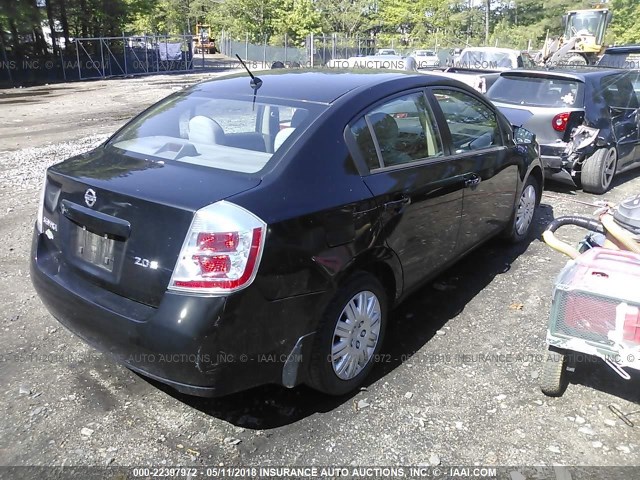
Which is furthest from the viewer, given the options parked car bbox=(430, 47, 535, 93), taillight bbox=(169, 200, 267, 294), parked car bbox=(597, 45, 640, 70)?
parked car bbox=(597, 45, 640, 70)

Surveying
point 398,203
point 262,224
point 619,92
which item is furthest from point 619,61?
point 262,224

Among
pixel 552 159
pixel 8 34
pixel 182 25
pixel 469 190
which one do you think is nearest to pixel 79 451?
pixel 469 190

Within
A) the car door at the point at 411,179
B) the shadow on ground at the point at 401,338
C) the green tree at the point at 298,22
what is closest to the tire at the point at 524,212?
the shadow on ground at the point at 401,338

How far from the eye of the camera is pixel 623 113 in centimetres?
782

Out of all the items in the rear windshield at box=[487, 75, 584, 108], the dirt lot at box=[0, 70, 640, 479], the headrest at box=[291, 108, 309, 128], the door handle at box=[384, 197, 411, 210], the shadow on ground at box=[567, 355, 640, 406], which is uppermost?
the headrest at box=[291, 108, 309, 128]

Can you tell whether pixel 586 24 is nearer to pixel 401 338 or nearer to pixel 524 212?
pixel 524 212

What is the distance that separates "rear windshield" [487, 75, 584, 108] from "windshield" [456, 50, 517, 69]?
9.72m

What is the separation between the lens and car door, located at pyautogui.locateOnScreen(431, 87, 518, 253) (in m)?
3.96

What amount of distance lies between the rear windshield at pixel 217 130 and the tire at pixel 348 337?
824mm

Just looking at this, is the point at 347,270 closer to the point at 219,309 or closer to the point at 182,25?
the point at 219,309

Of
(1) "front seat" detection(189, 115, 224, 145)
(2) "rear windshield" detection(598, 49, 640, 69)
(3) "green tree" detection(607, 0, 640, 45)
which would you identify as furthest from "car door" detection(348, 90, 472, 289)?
(3) "green tree" detection(607, 0, 640, 45)

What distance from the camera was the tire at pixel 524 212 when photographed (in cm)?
518

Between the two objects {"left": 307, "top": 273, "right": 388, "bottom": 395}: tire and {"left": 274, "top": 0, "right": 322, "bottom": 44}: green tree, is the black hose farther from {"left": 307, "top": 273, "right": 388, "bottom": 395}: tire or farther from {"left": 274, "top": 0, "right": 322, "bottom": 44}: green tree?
{"left": 274, "top": 0, "right": 322, "bottom": 44}: green tree

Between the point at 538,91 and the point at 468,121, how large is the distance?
A: 3.99 meters
